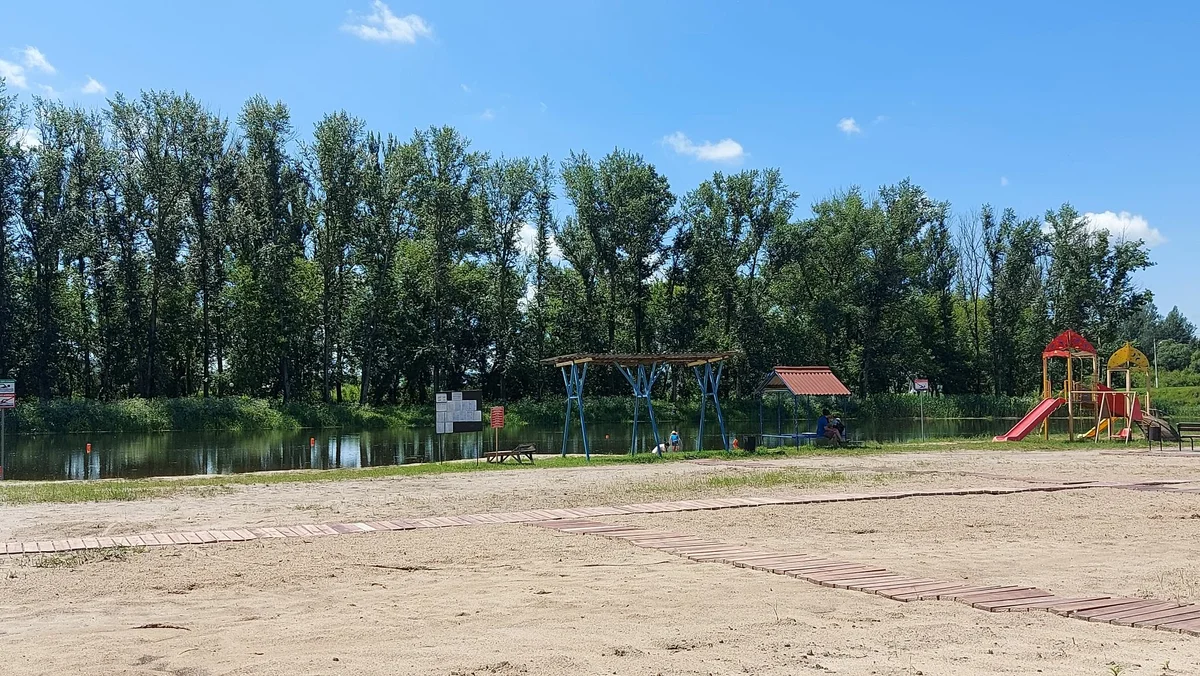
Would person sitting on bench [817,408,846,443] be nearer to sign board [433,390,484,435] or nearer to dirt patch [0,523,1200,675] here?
sign board [433,390,484,435]

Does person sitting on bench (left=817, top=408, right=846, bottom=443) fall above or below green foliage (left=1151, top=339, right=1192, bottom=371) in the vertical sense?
below

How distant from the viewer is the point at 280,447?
34125 mm

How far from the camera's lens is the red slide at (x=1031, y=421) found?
32.2 m

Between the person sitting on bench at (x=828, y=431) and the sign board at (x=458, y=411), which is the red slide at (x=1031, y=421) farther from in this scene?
the sign board at (x=458, y=411)

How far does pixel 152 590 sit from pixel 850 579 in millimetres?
5565

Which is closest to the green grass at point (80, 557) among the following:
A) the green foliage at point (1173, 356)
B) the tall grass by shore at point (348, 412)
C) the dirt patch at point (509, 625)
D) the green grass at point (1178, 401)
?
the dirt patch at point (509, 625)

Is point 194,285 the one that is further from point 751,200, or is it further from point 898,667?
point 898,667

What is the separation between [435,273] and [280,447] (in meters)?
22.6

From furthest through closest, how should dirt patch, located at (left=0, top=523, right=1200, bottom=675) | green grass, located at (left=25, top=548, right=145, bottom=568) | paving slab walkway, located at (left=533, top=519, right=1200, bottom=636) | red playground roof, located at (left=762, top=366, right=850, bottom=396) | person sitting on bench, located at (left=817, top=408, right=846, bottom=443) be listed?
red playground roof, located at (left=762, top=366, right=850, bottom=396) < person sitting on bench, located at (left=817, top=408, right=846, bottom=443) < green grass, located at (left=25, top=548, right=145, bottom=568) < paving slab walkway, located at (left=533, top=519, right=1200, bottom=636) < dirt patch, located at (left=0, top=523, right=1200, bottom=675)

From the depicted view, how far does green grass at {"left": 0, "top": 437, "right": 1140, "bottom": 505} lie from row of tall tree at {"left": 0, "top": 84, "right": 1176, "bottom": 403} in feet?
101

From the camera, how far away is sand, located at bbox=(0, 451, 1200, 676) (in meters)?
5.59

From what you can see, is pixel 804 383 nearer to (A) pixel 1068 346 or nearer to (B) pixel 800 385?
(B) pixel 800 385

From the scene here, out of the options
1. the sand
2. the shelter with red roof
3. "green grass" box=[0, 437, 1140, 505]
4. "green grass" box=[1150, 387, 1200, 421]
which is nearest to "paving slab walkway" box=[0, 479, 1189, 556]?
the sand

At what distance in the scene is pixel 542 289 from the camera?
6172 centimetres
